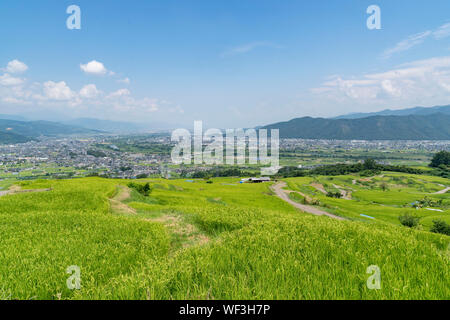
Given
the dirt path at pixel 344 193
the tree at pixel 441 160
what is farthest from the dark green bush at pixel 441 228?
the tree at pixel 441 160

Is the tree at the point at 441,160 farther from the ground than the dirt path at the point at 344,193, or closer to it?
farther from the ground

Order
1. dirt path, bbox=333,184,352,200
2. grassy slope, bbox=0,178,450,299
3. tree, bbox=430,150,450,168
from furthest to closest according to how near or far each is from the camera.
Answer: tree, bbox=430,150,450,168, dirt path, bbox=333,184,352,200, grassy slope, bbox=0,178,450,299

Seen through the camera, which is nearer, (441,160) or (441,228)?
(441,228)

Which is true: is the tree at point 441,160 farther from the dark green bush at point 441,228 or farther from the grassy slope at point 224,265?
the grassy slope at point 224,265

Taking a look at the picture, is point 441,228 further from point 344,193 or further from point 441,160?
point 441,160

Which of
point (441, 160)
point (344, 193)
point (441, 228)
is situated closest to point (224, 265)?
point (441, 228)

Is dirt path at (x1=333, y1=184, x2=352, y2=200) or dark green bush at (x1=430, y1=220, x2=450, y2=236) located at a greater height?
dark green bush at (x1=430, y1=220, x2=450, y2=236)

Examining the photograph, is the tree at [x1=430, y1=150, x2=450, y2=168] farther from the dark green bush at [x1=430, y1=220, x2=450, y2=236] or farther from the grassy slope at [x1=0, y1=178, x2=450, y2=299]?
the grassy slope at [x1=0, y1=178, x2=450, y2=299]

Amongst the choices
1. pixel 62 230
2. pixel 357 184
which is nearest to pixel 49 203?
pixel 62 230

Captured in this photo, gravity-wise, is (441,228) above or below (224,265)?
below

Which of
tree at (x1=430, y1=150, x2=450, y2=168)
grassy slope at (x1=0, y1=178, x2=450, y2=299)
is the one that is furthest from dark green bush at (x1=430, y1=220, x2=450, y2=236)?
tree at (x1=430, y1=150, x2=450, y2=168)
